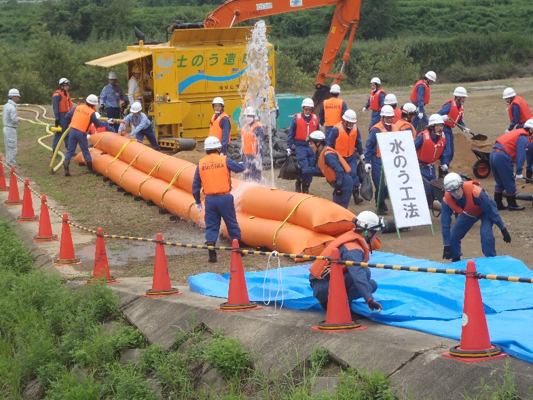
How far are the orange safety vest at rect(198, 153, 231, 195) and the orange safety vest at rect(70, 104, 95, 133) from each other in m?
7.48

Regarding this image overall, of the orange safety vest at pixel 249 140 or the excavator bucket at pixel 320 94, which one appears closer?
the orange safety vest at pixel 249 140

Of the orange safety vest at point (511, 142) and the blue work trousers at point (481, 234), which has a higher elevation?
the orange safety vest at point (511, 142)

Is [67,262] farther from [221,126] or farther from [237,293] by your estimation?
[221,126]

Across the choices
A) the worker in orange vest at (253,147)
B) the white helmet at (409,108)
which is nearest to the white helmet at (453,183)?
the white helmet at (409,108)

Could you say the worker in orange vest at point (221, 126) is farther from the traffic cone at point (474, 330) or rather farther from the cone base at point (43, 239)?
the traffic cone at point (474, 330)

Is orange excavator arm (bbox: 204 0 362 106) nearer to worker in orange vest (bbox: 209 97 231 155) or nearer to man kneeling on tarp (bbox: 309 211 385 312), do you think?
worker in orange vest (bbox: 209 97 231 155)

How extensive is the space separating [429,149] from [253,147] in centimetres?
485

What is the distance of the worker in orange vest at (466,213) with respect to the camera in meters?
10.5

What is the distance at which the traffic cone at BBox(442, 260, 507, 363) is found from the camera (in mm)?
6339

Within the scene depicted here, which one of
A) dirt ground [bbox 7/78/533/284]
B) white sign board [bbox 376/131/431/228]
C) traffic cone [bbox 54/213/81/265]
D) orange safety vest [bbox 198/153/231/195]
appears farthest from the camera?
white sign board [bbox 376/131/431/228]

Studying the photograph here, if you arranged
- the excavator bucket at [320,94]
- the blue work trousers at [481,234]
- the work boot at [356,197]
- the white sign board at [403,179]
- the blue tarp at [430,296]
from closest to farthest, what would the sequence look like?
the blue tarp at [430,296] → the blue work trousers at [481,234] → the white sign board at [403,179] → the work boot at [356,197] → the excavator bucket at [320,94]

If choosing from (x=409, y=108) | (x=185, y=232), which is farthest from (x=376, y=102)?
(x=185, y=232)

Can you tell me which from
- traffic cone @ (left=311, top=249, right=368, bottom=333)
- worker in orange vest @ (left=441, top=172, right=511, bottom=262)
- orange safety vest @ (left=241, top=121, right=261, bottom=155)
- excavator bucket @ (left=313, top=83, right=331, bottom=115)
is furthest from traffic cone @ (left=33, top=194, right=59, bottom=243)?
excavator bucket @ (left=313, top=83, right=331, bottom=115)

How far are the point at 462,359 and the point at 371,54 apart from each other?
42.8 meters
